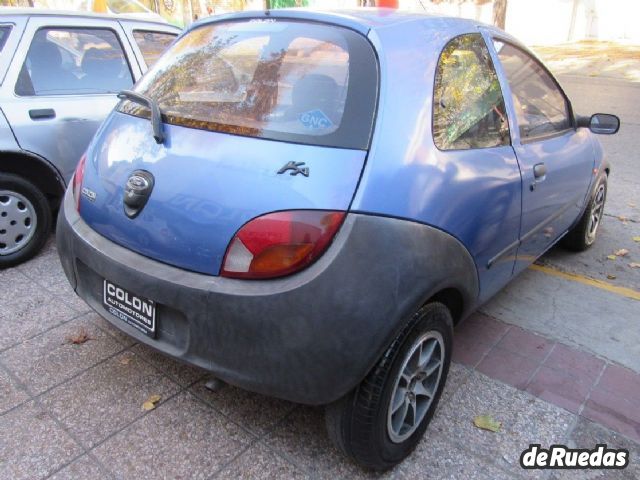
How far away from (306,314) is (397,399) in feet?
2.06

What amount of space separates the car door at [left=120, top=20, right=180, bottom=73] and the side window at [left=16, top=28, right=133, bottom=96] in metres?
0.13

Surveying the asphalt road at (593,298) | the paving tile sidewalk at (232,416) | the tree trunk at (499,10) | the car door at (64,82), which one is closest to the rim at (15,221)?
the car door at (64,82)

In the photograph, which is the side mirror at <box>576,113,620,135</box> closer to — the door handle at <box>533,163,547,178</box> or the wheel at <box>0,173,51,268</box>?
the door handle at <box>533,163,547,178</box>

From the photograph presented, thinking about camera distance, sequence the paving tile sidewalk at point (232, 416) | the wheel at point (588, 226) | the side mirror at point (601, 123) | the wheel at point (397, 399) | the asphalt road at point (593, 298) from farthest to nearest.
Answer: the wheel at point (588, 226) < the side mirror at point (601, 123) < the asphalt road at point (593, 298) < the paving tile sidewalk at point (232, 416) < the wheel at point (397, 399)

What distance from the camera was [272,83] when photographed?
7.43ft

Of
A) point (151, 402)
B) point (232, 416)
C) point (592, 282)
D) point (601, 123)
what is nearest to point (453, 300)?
point (232, 416)

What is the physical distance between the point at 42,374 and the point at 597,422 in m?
2.72

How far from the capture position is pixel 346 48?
2201mm

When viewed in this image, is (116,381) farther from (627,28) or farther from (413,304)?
(627,28)

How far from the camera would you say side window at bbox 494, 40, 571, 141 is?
9.77 feet

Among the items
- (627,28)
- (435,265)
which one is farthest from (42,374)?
(627,28)

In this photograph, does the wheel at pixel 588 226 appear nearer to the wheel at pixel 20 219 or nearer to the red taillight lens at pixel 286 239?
the red taillight lens at pixel 286 239

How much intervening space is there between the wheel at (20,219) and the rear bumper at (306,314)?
7.63 feet

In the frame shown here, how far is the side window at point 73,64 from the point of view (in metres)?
3.90
